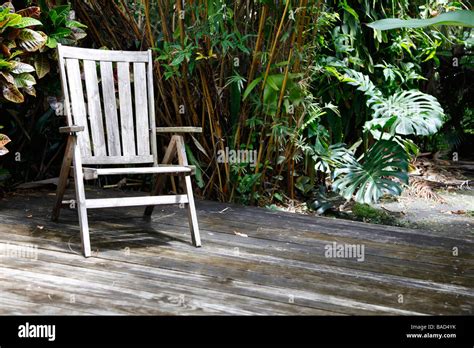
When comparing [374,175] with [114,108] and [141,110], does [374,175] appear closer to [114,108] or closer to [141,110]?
[141,110]

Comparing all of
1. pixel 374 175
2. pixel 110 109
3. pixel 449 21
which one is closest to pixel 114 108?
pixel 110 109

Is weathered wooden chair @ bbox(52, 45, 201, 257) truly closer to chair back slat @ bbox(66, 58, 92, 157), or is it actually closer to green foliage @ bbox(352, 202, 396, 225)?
chair back slat @ bbox(66, 58, 92, 157)

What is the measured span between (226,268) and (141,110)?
1.37 metres

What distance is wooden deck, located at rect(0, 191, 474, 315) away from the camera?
6.67ft

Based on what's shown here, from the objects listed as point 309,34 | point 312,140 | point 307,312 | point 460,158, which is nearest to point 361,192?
point 312,140

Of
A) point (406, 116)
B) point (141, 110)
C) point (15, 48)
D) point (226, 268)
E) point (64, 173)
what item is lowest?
point (226, 268)

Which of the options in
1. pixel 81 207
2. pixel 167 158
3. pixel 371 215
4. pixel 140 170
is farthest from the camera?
pixel 371 215

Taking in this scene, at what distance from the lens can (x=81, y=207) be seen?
2748 mm

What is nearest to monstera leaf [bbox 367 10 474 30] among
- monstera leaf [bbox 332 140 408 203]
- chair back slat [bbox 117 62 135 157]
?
chair back slat [bbox 117 62 135 157]

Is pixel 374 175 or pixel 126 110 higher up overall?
pixel 126 110

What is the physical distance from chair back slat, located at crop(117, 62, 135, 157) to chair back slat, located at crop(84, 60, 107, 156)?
142 mm

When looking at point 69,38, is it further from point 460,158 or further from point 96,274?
point 460,158

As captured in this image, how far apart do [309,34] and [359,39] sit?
842 millimetres
